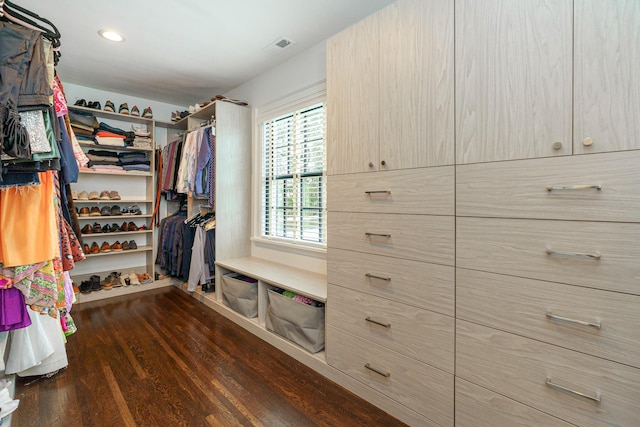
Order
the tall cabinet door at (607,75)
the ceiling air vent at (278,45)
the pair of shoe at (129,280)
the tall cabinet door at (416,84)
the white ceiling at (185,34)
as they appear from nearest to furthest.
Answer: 1. the tall cabinet door at (607,75)
2. the tall cabinet door at (416,84)
3. the white ceiling at (185,34)
4. the ceiling air vent at (278,45)
5. the pair of shoe at (129,280)

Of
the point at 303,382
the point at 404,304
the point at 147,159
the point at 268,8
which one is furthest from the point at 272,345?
the point at 147,159

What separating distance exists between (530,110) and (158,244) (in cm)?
455

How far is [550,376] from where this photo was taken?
1173 millimetres

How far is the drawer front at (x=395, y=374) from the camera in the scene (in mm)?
1485

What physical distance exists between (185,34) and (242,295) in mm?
2344

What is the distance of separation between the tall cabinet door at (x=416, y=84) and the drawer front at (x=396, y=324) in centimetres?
78

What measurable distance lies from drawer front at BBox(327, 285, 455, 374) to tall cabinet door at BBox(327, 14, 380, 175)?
806mm

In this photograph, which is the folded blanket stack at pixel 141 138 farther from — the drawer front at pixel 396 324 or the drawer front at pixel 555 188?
the drawer front at pixel 555 188

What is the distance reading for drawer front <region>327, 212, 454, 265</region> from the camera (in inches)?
58.4

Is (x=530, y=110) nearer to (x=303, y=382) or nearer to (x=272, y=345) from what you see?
(x=303, y=382)

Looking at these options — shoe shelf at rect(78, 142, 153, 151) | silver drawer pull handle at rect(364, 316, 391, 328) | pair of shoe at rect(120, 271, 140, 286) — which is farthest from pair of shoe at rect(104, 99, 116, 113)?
silver drawer pull handle at rect(364, 316, 391, 328)

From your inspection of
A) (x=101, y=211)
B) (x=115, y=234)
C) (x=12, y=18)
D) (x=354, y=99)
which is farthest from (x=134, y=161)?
(x=354, y=99)

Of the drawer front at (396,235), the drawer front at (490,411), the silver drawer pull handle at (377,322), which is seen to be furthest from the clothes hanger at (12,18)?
the drawer front at (490,411)

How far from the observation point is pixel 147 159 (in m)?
4.18
